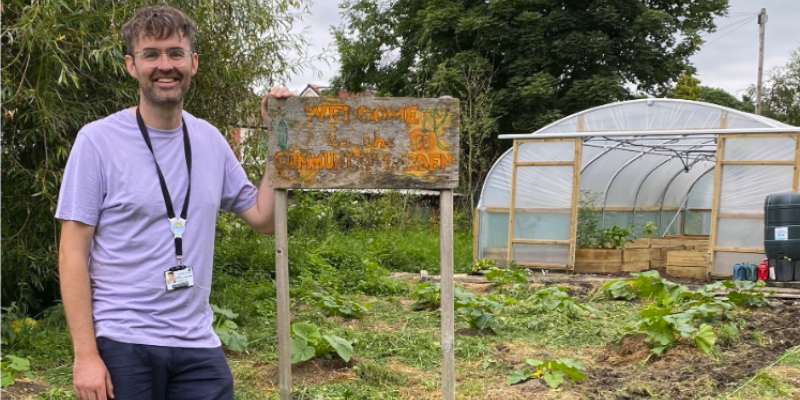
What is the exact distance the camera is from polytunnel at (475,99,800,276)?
1073cm

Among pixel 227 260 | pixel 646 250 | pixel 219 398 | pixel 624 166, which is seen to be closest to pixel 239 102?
pixel 227 260

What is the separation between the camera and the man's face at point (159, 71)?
82.4 inches

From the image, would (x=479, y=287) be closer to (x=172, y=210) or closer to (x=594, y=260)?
(x=594, y=260)

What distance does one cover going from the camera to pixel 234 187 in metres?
2.40

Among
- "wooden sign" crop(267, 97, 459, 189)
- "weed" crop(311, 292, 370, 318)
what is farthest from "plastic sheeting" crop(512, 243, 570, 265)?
"wooden sign" crop(267, 97, 459, 189)

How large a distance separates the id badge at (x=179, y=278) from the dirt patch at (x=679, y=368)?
9.62ft

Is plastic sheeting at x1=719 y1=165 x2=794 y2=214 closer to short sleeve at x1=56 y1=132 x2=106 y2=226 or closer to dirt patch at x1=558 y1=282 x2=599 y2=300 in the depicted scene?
dirt patch at x1=558 y1=282 x2=599 y2=300

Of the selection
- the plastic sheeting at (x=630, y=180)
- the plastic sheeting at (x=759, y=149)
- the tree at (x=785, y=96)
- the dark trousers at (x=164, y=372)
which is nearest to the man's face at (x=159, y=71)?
the dark trousers at (x=164, y=372)

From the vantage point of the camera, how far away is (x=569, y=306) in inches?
270

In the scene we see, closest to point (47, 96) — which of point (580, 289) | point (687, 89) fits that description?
point (580, 289)

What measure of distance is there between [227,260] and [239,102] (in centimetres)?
170

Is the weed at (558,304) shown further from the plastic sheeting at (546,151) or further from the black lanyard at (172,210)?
the black lanyard at (172,210)

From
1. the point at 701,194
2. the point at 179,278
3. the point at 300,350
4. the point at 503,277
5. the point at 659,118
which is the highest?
the point at 659,118

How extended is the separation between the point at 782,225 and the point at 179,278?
964 centimetres
